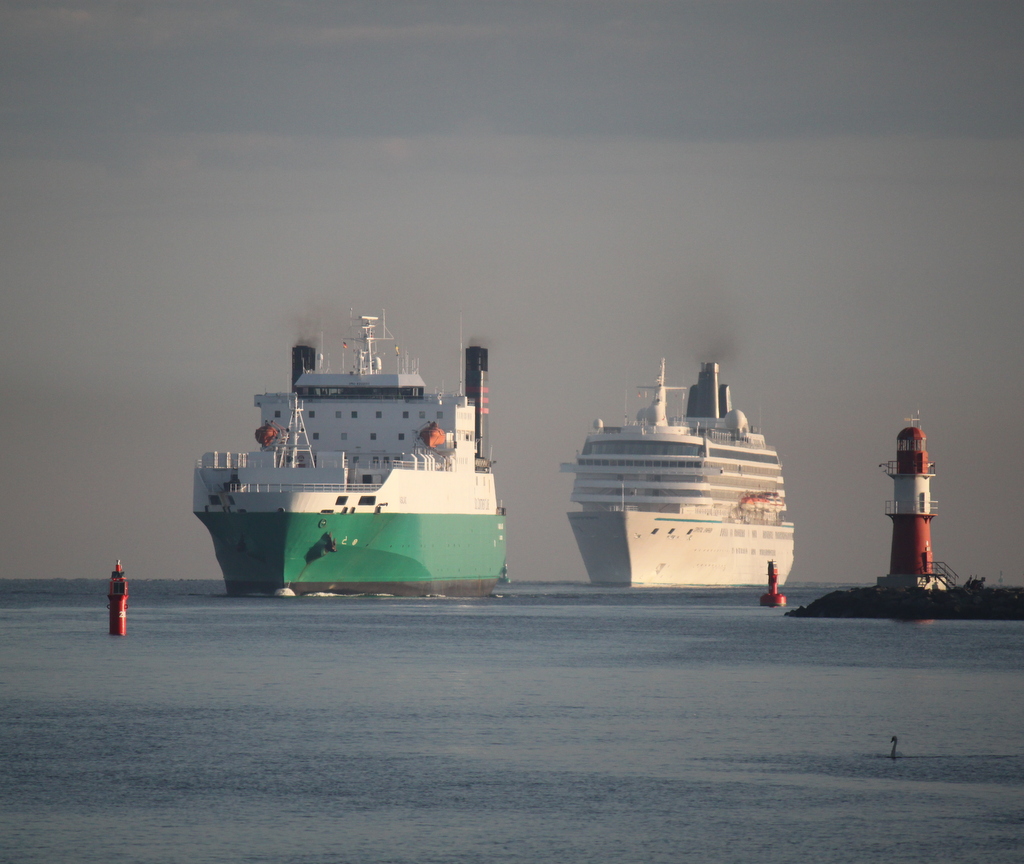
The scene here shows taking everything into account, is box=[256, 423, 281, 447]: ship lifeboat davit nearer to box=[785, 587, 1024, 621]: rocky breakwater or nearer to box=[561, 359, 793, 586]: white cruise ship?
box=[785, 587, 1024, 621]: rocky breakwater

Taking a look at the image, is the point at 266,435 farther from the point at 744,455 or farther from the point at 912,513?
the point at 744,455

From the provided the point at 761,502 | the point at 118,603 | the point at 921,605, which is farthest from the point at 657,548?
the point at 118,603

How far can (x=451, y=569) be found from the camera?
7244 cm

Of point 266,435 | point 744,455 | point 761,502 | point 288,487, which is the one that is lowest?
point 288,487

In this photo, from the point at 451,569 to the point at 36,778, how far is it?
5164 centimetres

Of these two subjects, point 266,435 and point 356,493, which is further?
point 266,435

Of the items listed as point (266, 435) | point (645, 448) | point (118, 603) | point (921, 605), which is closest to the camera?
point (118, 603)

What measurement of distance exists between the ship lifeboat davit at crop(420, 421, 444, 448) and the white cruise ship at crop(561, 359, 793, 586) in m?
30.6

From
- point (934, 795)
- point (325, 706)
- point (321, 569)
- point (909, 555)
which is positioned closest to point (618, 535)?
point (321, 569)

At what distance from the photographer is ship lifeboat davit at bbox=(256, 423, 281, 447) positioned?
7006 centimetres

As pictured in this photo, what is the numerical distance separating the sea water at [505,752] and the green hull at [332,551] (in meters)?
17.8

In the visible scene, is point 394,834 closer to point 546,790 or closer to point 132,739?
point 546,790

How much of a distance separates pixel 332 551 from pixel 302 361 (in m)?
17.6

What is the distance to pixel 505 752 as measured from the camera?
2338 cm
